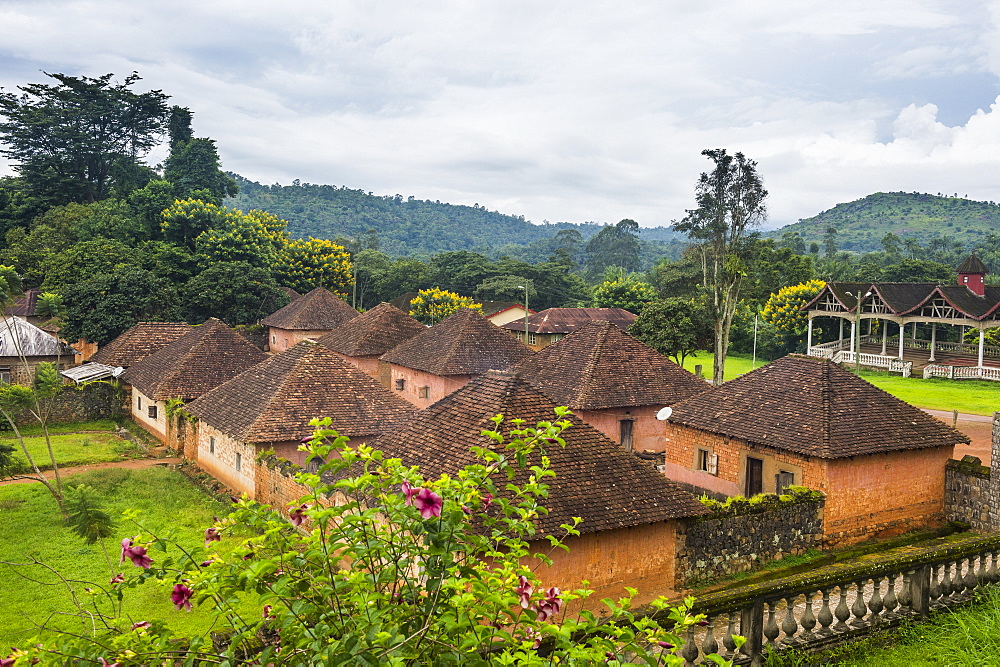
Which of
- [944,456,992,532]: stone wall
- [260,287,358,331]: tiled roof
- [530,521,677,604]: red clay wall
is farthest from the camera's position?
[260,287,358,331]: tiled roof

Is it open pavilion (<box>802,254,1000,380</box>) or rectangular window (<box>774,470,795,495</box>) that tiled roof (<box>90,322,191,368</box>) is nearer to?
rectangular window (<box>774,470,795,495</box>)

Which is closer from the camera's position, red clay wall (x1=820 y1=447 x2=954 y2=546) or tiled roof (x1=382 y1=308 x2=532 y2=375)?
red clay wall (x1=820 y1=447 x2=954 y2=546)

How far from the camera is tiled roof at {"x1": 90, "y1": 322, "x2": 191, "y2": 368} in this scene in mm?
33531

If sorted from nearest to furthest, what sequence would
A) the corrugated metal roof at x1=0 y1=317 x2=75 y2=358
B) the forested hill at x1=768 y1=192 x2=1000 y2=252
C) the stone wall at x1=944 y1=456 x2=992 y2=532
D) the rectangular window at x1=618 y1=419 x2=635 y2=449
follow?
the stone wall at x1=944 y1=456 x2=992 y2=532, the rectangular window at x1=618 y1=419 x2=635 y2=449, the corrugated metal roof at x1=0 y1=317 x2=75 y2=358, the forested hill at x1=768 y1=192 x2=1000 y2=252

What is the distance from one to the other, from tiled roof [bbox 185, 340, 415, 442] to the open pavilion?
1153 inches

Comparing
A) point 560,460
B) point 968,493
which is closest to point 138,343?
point 560,460

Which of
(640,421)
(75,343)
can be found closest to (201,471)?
(640,421)

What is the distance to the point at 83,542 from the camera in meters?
17.2

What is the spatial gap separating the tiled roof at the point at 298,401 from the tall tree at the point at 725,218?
23.6 metres

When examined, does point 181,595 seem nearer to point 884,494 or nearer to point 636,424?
point 884,494

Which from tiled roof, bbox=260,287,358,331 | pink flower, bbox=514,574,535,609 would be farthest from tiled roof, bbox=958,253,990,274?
pink flower, bbox=514,574,535,609

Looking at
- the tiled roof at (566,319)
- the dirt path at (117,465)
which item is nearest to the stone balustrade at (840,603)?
the dirt path at (117,465)

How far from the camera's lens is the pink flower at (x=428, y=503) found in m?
3.80

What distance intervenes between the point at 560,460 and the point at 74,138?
59160mm
